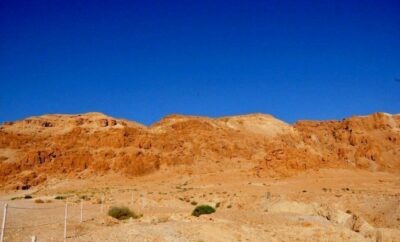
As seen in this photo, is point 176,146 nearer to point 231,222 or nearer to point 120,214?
point 120,214

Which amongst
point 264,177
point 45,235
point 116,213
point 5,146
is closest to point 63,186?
point 5,146

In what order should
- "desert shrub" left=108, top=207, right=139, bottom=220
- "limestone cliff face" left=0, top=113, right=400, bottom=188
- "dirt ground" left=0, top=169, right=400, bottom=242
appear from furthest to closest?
"limestone cliff face" left=0, top=113, right=400, bottom=188, "desert shrub" left=108, top=207, right=139, bottom=220, "dirt ground" left=0, top=169, right=400, bottom=242

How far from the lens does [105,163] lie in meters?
74.3

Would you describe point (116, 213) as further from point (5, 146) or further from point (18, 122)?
point (18, 122)

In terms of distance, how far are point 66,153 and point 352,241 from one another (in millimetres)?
63427

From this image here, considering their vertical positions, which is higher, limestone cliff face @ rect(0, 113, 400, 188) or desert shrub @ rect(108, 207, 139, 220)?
limestone cliff face @ rect(0, 113, 400, 188)

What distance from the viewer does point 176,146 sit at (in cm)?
8244

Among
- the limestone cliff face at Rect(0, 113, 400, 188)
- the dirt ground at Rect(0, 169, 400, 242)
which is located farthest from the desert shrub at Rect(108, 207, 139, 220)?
the limestone cliff face at Rect(0, 113, 400, 188)

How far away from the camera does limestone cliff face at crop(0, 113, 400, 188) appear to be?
2790 inches

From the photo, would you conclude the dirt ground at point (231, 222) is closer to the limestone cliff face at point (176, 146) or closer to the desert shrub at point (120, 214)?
the desert shrub at point (120, 214)

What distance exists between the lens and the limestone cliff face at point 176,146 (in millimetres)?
70875

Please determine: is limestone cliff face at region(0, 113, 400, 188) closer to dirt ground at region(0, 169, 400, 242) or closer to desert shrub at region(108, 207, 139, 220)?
dirt ground at region(0, 169, 400, 242)

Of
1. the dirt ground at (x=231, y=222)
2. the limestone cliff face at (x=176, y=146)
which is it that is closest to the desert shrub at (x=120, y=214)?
the dirt ground at (x=231, y=222)

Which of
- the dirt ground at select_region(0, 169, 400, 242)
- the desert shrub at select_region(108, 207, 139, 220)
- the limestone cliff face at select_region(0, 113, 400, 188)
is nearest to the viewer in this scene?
the dirt ground at select_region(0, 169, 400, 242)
